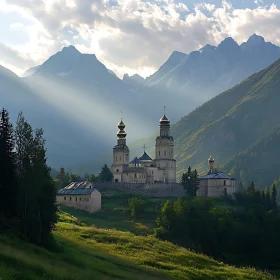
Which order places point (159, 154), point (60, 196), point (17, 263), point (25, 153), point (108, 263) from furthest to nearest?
point (159, 154), point (60, 196), point (25, 153), point (108, 263), point (17, 263)

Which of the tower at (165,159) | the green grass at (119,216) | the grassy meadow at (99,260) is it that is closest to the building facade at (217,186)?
the green grass at (119,216)

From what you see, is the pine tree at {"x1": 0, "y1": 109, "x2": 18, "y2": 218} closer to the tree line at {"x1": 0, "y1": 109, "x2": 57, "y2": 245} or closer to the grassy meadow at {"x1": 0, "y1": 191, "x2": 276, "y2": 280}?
the tree line at {"x1": 0, "y1": 109, "x2": 57, "y2": 245}

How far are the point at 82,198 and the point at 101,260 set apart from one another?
5815 cm

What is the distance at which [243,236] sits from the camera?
3617 inches

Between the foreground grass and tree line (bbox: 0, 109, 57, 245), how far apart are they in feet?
8.20

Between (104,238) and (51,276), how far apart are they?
95.9ft

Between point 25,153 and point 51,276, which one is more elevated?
point 25,153

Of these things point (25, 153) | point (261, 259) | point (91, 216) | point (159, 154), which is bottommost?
point (261, 259)

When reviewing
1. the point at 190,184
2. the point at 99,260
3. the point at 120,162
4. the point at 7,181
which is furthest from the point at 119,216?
the point at 7,181

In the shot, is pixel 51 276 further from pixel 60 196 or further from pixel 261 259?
pixel 60 196

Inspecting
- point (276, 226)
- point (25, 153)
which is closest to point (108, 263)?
point (25, 153)

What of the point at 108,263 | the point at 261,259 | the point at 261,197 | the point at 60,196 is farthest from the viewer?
the point at 261,197

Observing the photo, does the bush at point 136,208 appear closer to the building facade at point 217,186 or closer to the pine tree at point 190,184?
the pine tree at point 190,184

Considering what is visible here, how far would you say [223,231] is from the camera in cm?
8969
